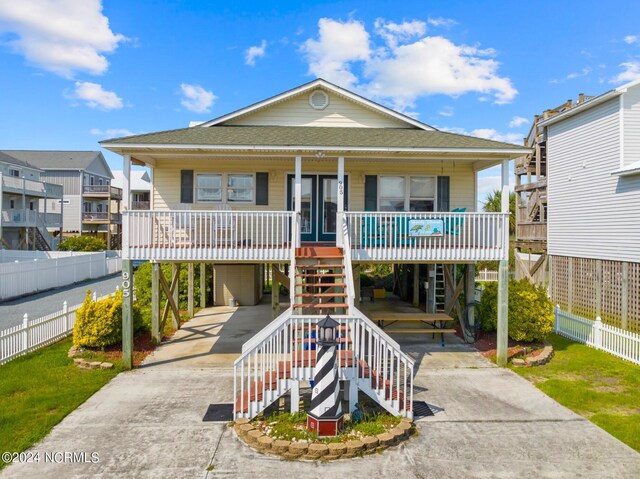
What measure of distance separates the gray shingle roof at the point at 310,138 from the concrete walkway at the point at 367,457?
5398 millimetres

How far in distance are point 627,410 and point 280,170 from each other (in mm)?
9794

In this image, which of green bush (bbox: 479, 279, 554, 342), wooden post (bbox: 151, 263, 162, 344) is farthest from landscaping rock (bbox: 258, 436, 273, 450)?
green bush (bbox: 479, 279, 554, 342)

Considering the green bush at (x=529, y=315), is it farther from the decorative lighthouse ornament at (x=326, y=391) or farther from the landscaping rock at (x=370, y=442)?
the decorative lighthouse ornament at (x=326, y=391)

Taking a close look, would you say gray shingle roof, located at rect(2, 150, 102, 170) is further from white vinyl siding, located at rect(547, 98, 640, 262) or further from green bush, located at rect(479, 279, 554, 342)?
green bush, located at rect(479, 279, 554, 342)

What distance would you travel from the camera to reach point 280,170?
12.4 metres

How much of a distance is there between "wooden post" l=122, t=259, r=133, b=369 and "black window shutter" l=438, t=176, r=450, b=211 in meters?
8.76

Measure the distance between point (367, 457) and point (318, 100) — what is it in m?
10.7

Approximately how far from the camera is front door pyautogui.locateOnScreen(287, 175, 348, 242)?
41.3 feet

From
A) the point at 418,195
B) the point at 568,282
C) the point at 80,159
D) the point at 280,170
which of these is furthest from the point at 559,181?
the point at 80,159

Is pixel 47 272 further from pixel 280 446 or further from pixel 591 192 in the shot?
pixel 591 192

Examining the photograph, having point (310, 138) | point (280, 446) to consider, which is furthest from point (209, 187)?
point (280, 446)

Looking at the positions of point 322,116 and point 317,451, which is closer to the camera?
point 317,451

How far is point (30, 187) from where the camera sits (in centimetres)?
3303

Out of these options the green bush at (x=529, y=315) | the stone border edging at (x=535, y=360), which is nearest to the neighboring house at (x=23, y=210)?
the green bush at (x=529, y=315)
